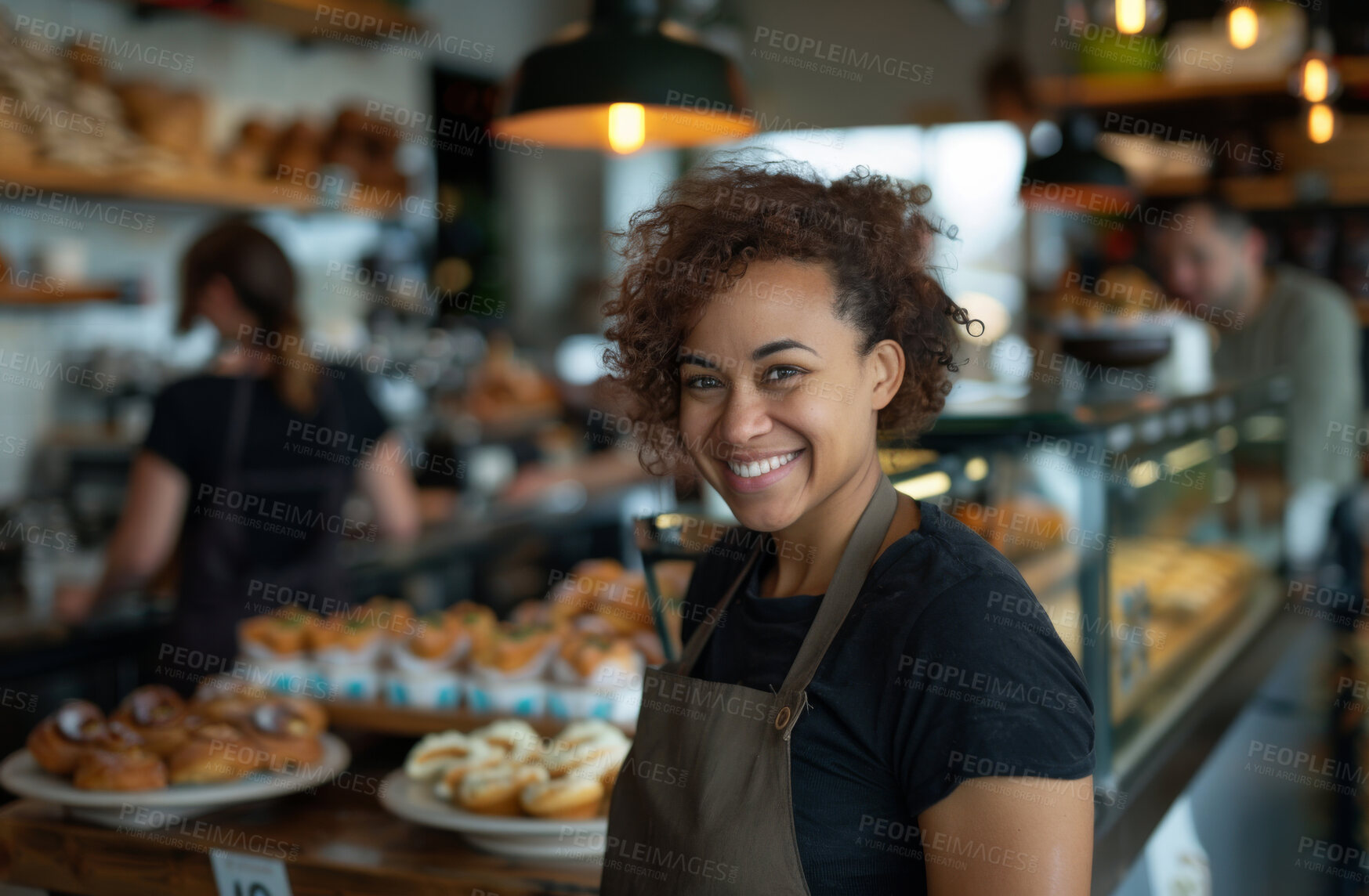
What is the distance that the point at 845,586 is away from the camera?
1262 mm

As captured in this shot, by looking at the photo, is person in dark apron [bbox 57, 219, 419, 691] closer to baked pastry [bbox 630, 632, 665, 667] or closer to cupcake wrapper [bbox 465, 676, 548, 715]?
cupcake wrapper [bbox 465, 676, 548, 715]

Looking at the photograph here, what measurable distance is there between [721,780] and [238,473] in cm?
207

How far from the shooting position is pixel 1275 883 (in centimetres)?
291

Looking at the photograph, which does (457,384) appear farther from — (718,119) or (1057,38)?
(1057,38)

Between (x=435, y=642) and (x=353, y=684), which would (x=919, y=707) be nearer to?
(x=435, y=642)

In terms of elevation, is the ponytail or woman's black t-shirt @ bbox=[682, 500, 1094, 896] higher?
the ponytail

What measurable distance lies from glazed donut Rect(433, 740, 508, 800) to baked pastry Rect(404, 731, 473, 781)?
0.01 m

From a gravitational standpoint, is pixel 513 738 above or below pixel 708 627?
below

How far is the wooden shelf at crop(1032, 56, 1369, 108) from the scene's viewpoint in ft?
18.0

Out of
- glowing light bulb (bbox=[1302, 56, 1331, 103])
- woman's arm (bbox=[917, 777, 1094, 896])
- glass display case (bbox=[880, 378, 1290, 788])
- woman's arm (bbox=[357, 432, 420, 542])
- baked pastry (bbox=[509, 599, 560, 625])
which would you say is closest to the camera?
woman's arm (bbox=[917, 777, 1094, 896])

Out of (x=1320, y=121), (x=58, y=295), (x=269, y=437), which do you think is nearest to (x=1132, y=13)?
(x=1320, y=121)

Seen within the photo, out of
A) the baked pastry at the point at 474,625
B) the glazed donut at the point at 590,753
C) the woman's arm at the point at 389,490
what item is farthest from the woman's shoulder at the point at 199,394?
the glazed donut at the point at 590,753

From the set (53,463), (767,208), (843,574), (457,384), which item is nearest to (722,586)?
(843,574)

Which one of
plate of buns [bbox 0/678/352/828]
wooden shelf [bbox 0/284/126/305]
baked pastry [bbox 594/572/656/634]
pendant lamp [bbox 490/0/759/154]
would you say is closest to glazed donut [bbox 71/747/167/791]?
plate of buns [bbox 0/678/352/828]
